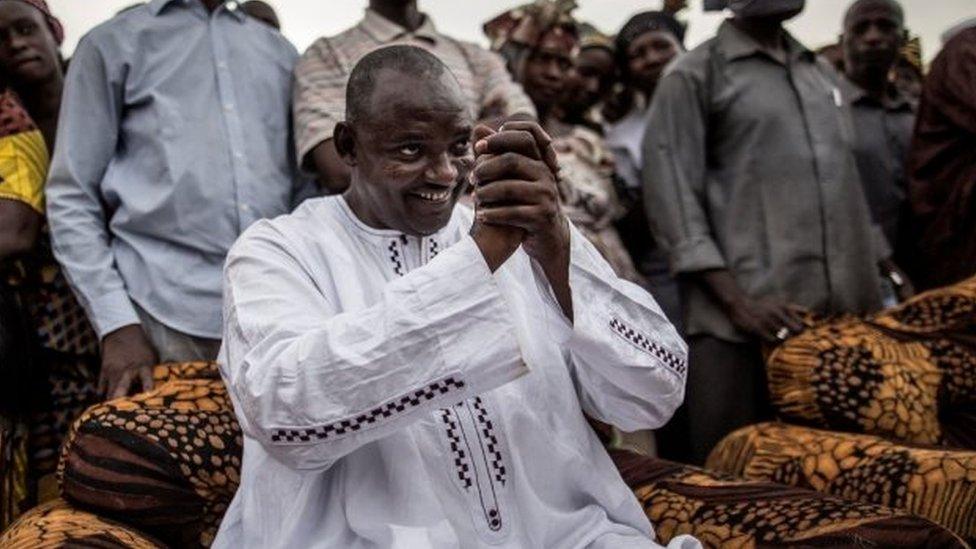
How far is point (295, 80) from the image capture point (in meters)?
3.55

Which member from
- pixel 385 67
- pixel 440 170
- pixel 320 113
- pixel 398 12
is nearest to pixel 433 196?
pixel 440 170

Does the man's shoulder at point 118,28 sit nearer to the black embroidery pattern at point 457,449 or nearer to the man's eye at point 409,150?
the man's eye at point 409,150

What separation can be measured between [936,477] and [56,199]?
2.42 meters

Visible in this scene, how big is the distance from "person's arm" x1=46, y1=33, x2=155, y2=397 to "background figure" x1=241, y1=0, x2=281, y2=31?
1790mm

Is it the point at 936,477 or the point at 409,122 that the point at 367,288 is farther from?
the point at 936,477

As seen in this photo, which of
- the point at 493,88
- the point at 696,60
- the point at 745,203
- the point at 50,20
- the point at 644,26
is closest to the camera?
the point at 50,20

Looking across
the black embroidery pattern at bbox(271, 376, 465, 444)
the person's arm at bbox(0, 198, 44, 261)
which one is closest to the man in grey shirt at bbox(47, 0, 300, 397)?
the person's arm at bbox(0, 198, 44, 261)

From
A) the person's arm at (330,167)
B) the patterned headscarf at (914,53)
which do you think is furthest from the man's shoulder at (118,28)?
the patterned headscarf at (914,53)

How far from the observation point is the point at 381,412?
196 centimetres

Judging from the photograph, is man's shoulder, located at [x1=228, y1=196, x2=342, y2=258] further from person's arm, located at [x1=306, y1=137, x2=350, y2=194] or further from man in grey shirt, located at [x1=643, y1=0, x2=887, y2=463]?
man in grey shirt, located at [x1=643, y1=0, x2=887, y2=463]

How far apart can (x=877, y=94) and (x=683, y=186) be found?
1839mm

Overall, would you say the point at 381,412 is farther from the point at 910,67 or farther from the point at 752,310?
the point at 910,67

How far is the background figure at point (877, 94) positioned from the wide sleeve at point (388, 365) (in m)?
3.44

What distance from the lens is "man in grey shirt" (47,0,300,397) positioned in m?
3.13
